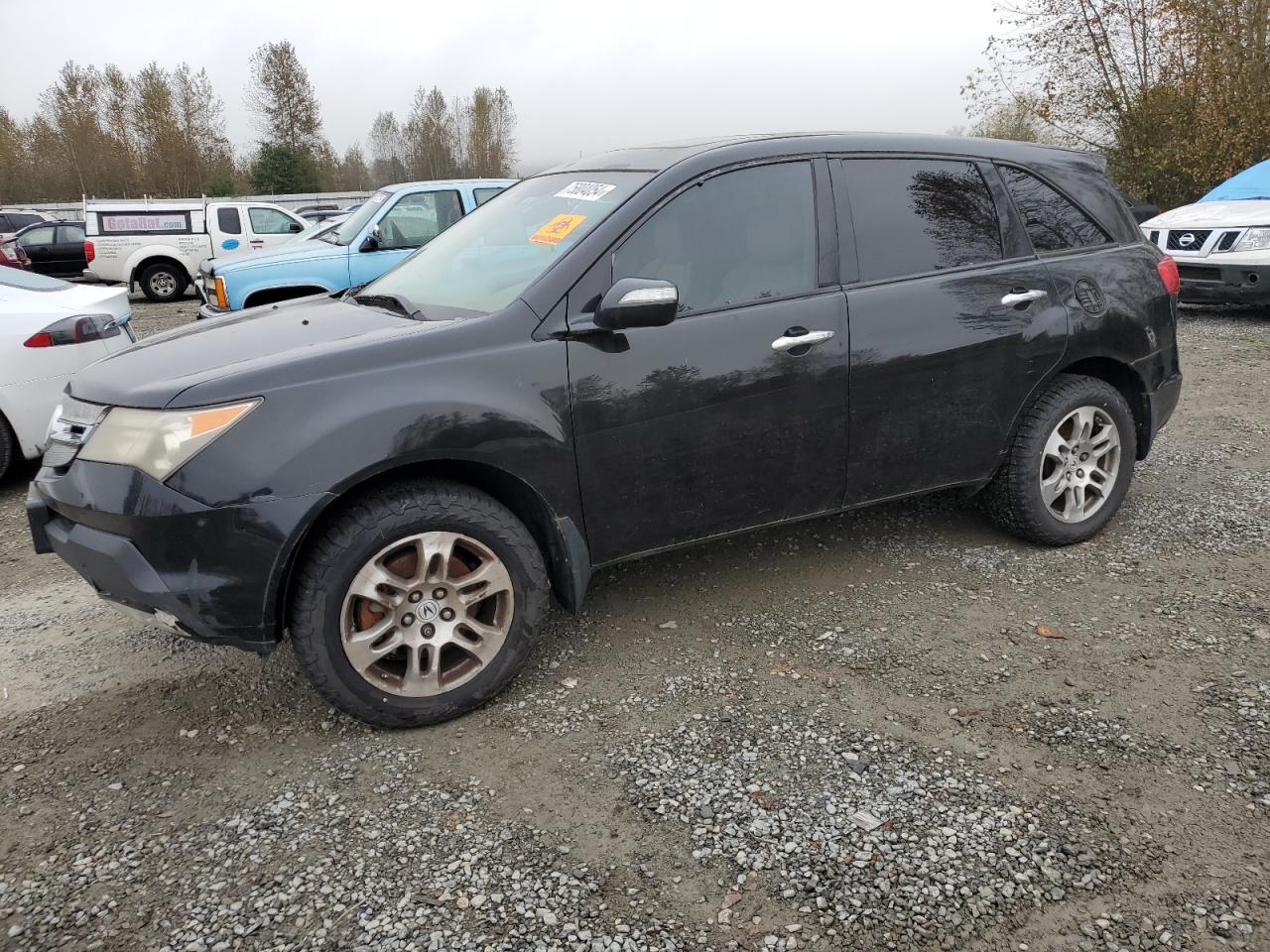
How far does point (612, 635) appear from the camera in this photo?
3623mm

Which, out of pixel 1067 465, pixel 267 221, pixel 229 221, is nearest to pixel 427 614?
pixel 1067 465

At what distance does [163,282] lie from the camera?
17656mm

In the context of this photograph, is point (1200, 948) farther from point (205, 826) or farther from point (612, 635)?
point (205, 826)

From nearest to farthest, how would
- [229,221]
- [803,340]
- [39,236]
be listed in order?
1. [803,340]
2. [229,221]
3. [39,236]

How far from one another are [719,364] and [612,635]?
113cm

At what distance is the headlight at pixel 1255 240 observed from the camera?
913 cm

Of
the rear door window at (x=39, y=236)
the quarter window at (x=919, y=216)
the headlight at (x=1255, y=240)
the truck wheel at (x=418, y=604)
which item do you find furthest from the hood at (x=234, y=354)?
the rear door window at (x=39, y=236)

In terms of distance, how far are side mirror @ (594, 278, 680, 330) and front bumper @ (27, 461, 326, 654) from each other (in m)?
1.05

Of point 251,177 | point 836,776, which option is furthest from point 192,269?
point 251,177

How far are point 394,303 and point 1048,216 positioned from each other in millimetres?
2779

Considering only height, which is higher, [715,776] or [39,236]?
[39,236]

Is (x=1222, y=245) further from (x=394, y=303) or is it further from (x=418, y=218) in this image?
(x=394, y=303)

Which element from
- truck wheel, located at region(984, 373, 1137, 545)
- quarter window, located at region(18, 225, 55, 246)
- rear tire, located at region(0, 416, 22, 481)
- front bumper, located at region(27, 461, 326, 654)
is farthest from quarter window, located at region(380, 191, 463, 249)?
quarter window, located at region(18, 225, 55, 246)

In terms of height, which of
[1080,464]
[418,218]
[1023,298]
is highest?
[418,218]
